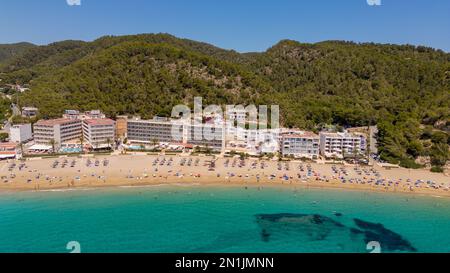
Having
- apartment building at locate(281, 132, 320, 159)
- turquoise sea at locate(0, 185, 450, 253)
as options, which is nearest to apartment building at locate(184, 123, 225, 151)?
apartment building at locate(281, 132, 320, 159)

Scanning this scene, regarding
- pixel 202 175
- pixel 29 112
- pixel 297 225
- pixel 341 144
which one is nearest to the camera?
pixel 297 225

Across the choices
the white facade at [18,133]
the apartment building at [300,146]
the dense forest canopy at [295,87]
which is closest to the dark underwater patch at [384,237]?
the apartment building at [300,146]

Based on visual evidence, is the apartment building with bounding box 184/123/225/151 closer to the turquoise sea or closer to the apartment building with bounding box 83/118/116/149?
the apartment building with bounding box 83/118/116/149

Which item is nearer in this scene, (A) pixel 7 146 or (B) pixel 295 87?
(A) pixel 7 146

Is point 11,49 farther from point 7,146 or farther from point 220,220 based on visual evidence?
point 220,220

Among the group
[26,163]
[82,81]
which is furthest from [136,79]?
[26,163]

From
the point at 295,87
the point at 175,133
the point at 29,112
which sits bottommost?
the point at 175,133

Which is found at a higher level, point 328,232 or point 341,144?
point 341,144

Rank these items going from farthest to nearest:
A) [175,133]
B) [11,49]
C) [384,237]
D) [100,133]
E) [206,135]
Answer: [11,49], [175,133], [100,133], [206,135], [384,237]

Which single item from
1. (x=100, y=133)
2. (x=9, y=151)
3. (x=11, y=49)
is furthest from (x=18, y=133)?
(x=11, y=49)
